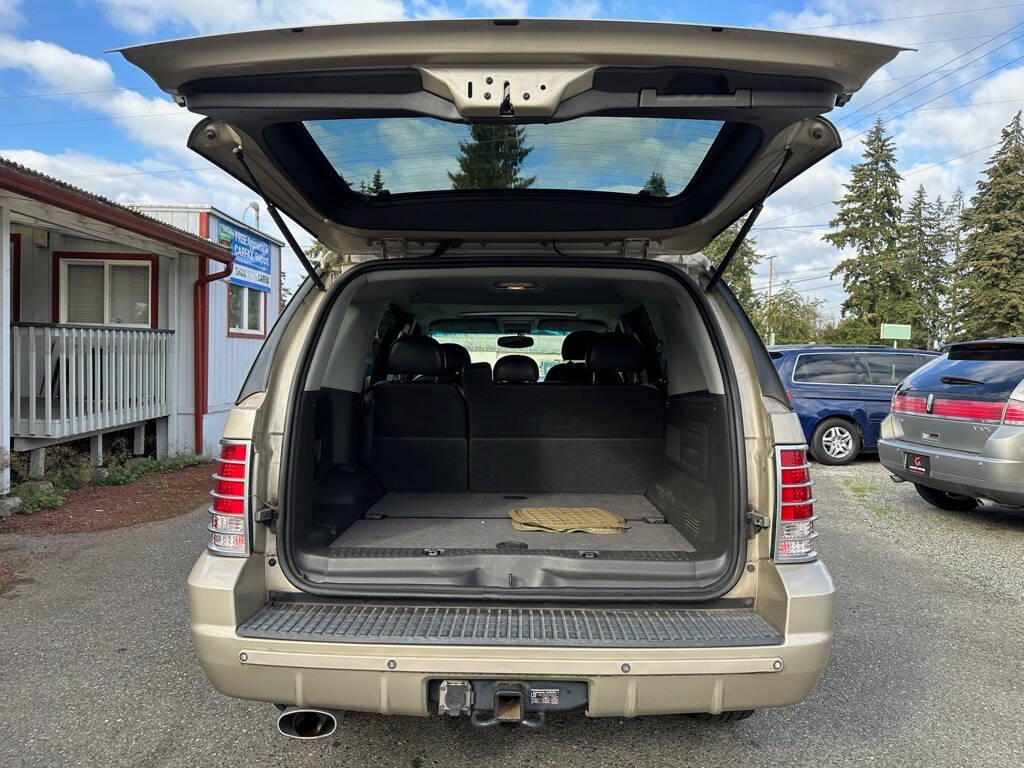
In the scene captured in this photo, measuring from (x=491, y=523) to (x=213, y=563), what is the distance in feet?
4.51

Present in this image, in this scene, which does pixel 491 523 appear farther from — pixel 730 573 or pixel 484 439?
pixel 730 573

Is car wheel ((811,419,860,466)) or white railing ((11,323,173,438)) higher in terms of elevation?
white railing ((11,323,173,438))

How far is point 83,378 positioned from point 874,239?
1645 inches

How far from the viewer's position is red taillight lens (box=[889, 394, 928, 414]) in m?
6.33

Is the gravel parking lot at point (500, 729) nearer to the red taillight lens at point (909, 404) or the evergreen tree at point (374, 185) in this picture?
the red taillight lens at point (909, 404)

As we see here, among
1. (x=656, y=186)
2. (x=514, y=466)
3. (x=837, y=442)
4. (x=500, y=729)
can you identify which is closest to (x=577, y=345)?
(x=514, y=466)

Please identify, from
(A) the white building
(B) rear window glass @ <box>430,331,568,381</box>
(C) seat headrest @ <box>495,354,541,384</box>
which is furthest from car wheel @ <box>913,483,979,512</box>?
(A) the white building

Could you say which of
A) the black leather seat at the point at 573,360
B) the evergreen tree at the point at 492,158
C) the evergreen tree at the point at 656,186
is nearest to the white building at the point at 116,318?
the black leather seat at the point at 573,360

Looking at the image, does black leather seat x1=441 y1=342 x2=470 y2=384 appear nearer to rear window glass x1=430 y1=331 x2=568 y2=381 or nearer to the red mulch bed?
rear window glass x1=430 y1=331 x2=568 y2=381

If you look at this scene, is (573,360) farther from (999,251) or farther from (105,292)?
(999,251)

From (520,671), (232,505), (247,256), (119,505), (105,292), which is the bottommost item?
(119,505)

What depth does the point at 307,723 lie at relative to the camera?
2.17 metres

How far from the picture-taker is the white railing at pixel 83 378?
750 cm

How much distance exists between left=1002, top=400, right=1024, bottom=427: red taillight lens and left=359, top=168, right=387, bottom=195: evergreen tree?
5.41 meters
